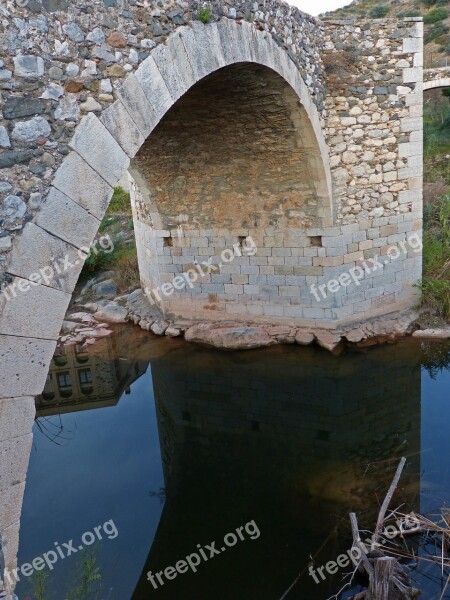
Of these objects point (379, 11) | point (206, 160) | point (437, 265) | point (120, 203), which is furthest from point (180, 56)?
point (379, 11)

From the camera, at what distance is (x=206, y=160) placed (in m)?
7.11

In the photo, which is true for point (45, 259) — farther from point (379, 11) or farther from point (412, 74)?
point (379, 11)

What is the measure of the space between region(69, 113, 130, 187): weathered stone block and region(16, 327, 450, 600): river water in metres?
2.76

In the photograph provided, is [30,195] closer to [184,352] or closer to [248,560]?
[248,560]

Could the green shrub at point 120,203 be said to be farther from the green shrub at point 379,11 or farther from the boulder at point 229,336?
the green shrub at point 379,11

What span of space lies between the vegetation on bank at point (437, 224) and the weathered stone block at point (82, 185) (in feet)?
18.6

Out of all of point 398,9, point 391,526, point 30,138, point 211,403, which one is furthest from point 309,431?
point 398,9

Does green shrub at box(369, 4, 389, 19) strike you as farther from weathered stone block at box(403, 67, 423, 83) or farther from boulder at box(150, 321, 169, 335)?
boulder at box(150, 321, 169, 335)

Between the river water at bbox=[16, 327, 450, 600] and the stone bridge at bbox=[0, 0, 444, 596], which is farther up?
the stone bridge at bbox=[0, 0, 444, 596]

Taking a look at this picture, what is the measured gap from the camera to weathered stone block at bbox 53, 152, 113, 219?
105 inches

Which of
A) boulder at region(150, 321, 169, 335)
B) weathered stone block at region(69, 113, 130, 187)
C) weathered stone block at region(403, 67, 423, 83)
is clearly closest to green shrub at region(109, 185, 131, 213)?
boulder at region(150, 321, 169, 335)

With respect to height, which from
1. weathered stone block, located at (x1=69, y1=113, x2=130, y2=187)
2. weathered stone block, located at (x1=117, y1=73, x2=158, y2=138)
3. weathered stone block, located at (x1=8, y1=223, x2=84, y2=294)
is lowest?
weathered stone block, located at (x1=8, y1=223, x2=84, y2=294)

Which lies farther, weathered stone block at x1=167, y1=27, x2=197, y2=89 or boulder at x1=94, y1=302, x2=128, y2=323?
boulder at x1=94, y1=302, x2=128, y2=323

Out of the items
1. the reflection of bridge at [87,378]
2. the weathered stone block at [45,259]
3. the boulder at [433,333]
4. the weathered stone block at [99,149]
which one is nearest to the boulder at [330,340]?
the boulder at [433,333]
